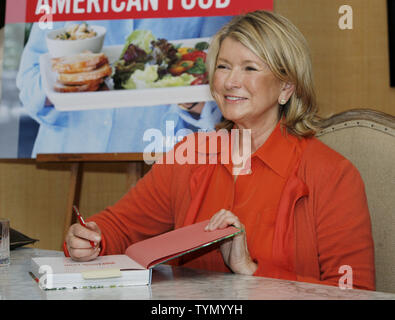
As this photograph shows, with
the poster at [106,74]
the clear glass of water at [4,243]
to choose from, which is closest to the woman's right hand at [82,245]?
the clear glass of water at [4,243]

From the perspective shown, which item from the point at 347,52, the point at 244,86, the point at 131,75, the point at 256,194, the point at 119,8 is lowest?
the point at 256,194

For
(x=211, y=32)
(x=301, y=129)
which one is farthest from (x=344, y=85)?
(x=301, y=129)

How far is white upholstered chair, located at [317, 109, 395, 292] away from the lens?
3.88 feet

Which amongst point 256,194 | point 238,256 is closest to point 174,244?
point 238,256

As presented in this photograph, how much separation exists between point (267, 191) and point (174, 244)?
501 mm

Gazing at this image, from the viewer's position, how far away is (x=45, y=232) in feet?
9.50

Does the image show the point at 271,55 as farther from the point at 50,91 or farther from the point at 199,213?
the point at 50,91

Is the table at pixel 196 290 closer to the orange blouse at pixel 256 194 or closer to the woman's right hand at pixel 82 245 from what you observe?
the woman's right hand at pixel 82 245

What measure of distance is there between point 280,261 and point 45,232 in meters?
2.03

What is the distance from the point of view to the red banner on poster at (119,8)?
2.13 metres

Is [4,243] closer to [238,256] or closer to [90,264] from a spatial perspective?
[90,264]

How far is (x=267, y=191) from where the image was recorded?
4.30ft

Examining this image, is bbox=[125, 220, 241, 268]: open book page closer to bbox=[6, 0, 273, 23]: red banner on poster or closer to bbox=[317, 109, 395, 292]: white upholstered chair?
bbox=[317, 109, 395, 292]: white upholstered chair
